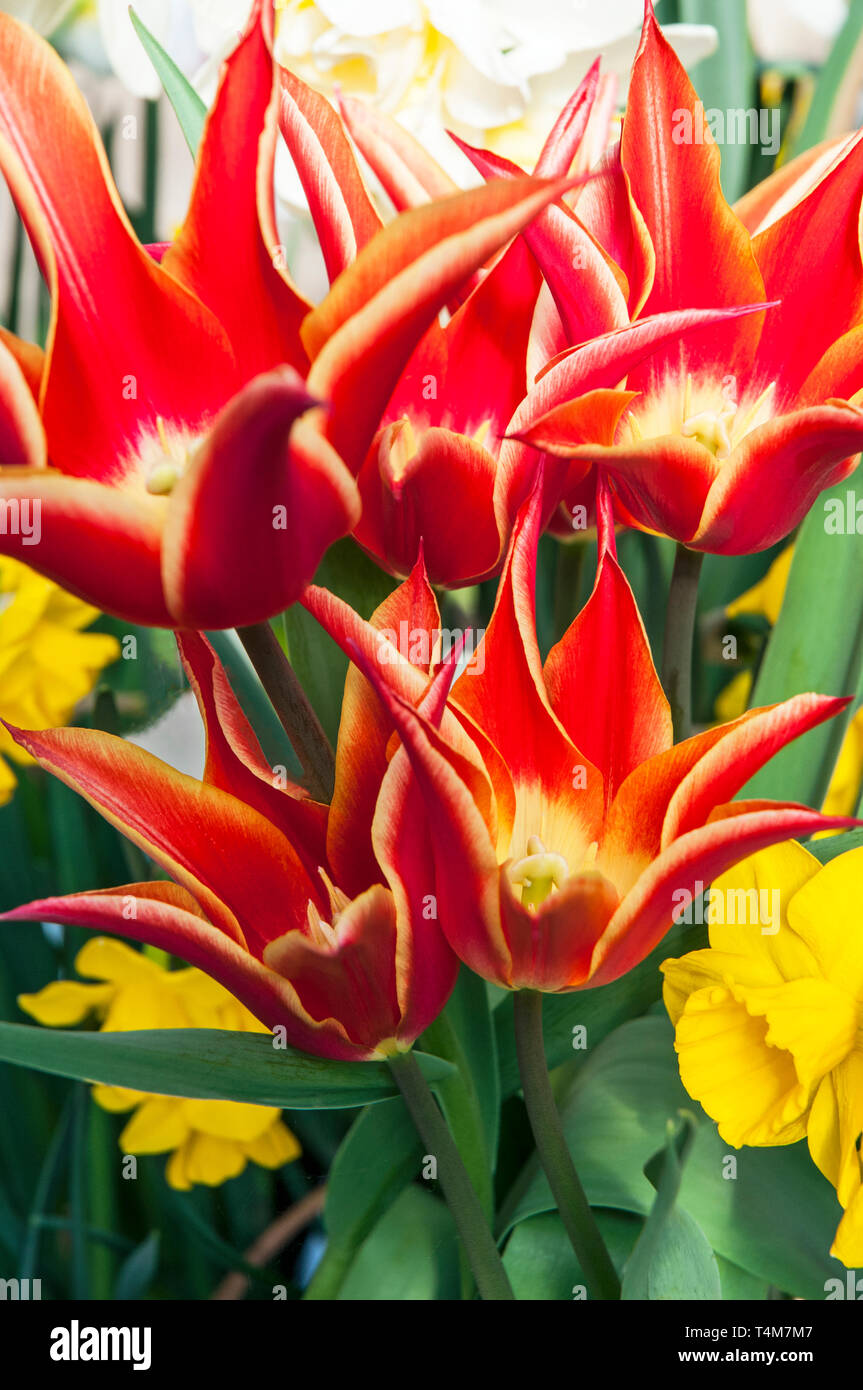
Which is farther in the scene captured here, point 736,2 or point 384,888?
point 736,2

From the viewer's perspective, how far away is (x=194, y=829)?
0.23m

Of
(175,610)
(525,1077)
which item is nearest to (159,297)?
(175,610)

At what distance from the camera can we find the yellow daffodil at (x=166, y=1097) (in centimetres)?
34

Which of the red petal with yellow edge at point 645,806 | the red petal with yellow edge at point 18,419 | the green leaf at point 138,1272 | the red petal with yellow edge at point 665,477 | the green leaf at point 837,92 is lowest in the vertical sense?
the green leaf at point 138,1272

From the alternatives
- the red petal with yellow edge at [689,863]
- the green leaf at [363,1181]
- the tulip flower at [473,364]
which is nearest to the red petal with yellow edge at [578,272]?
the tulip flower at [473,364]

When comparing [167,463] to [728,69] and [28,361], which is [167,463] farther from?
[728,69]

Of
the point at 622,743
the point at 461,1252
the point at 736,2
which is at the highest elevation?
the point at 736,2

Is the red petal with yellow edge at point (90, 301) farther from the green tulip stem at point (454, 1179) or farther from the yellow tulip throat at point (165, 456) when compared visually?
the green tulip stem at point (454, 1179)

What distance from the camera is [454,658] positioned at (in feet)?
0.66

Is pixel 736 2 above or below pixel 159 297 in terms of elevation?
above

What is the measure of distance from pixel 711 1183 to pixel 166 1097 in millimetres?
162

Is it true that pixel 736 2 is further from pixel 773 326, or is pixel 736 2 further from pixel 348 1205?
pixel 348 1205

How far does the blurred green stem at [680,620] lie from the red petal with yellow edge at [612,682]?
51mm

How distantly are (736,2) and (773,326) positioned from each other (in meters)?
0.16
